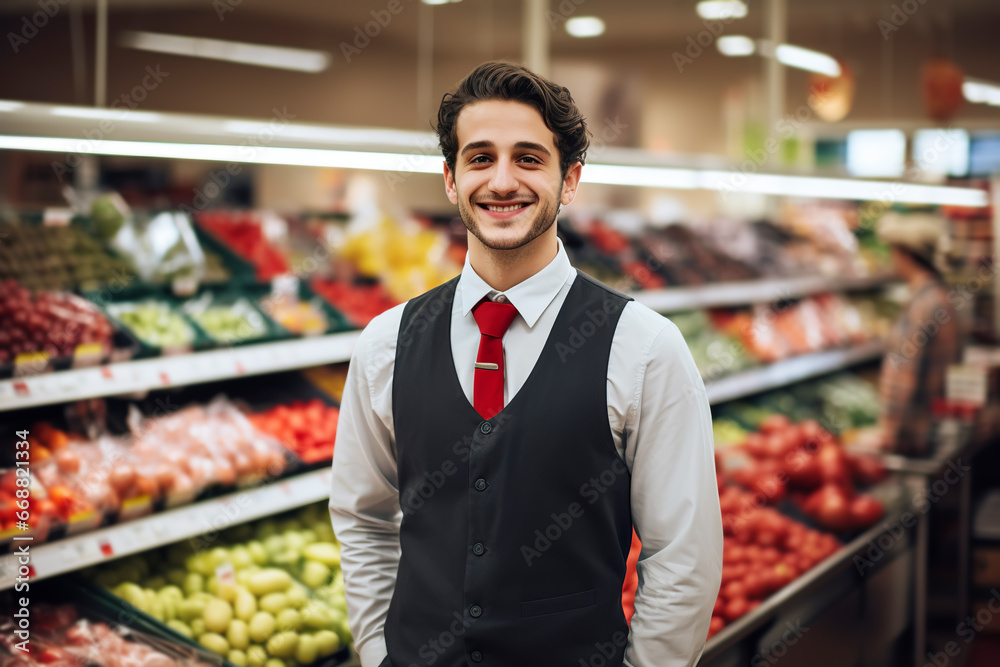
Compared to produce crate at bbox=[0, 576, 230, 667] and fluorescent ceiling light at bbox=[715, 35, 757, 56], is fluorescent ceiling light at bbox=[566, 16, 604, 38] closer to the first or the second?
fluorescent ceiling light at bbox=[715, 35, 757, 56]

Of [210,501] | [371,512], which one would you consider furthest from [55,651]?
[371,512]

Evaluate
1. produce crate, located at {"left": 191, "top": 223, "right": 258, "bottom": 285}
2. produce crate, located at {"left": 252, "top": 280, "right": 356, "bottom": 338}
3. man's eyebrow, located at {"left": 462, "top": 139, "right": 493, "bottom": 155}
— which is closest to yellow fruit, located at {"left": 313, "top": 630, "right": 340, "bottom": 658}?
produce crate, located at {"left": 252, "top": 280, "right": 356, "bottom": 338}

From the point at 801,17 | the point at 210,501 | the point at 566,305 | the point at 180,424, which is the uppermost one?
the point at 801,17

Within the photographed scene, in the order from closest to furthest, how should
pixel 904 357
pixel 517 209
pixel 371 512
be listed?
pixel 517 209 → pixel 371 512 → pixel 904 357

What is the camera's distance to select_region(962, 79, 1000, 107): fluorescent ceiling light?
375 inches

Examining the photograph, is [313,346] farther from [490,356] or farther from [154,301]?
[490,356]

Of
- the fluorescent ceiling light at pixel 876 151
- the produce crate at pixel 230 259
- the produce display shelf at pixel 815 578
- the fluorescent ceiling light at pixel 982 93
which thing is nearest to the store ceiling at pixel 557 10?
the fluorescent ceiling light at pixel 982 93

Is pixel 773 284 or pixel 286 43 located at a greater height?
pixel 286 43

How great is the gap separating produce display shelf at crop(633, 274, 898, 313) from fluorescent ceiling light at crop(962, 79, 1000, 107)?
3.47 meters

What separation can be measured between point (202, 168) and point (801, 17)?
6319mm

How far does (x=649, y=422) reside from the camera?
1.64m

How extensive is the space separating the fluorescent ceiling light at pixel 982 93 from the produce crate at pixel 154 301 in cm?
926

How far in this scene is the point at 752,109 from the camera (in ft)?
29.2

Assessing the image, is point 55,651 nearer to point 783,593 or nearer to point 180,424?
point 180,424
